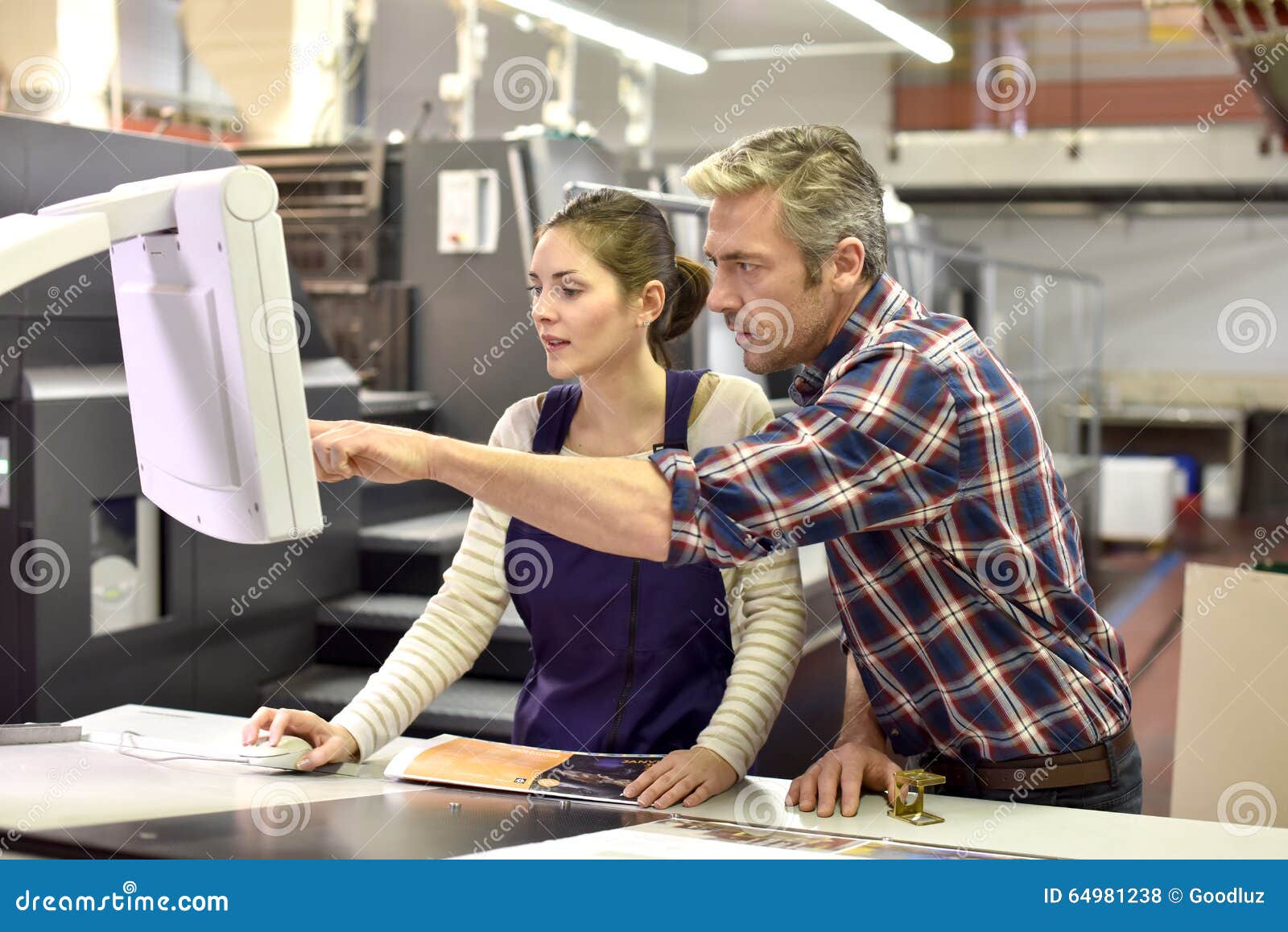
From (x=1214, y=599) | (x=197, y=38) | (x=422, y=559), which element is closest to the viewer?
(x=1214, y=599)

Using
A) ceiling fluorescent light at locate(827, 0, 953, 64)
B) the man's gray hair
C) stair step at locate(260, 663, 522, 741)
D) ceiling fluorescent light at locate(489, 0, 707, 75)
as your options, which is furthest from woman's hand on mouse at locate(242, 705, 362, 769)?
ceiling fluorescent light at locate(827, 0, 953, 64)

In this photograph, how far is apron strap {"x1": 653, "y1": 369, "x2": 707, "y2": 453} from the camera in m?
1.81

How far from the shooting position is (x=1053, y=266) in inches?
529

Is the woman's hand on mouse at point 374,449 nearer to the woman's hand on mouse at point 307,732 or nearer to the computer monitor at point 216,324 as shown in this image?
the computer monitor at point 216,324

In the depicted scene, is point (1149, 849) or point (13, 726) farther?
point (13, 726)

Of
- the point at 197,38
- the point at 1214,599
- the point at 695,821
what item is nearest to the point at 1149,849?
the point at 695,821

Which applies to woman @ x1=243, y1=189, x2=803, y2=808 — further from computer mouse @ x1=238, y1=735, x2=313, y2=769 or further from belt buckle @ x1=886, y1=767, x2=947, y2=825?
belt buckle @ x1=886, y1=767, x2=947, y2=825

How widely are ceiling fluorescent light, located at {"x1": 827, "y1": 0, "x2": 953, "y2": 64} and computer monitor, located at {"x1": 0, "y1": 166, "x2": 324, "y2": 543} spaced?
4.61 m

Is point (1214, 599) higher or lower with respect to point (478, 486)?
lower

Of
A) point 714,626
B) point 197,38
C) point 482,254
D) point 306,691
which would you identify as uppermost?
point 197,38

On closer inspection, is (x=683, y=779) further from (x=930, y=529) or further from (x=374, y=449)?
(x=374, y=449)

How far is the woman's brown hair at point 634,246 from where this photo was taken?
1.85m
